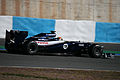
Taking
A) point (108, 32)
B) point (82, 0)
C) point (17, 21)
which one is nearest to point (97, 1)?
point (82, 0)

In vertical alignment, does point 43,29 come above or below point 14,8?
below

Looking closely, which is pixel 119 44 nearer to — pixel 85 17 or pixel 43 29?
pixel 85 17

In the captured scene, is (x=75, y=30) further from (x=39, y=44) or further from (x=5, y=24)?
(x=39, y=44)

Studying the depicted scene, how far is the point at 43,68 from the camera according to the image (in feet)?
24.6

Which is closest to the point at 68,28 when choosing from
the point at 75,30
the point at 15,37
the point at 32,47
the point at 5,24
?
the point at 75,30

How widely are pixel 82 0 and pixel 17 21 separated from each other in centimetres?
453

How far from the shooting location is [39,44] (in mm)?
10219

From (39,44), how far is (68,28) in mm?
4206

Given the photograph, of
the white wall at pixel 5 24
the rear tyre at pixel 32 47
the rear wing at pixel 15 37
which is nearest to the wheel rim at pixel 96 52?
the rear tyre at pixel 32 47

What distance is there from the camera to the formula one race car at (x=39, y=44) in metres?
10.1

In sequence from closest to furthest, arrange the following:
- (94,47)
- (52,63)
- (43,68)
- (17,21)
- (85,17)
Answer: (43,68), (52,63), (94,47), (17,21), (85,17)

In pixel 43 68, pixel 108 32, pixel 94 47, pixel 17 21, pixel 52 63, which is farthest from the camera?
pixel 108 32

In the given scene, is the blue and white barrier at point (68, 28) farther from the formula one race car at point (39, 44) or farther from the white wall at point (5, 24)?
the formula one race car at point (39, 44)

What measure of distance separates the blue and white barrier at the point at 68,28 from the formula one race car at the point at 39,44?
3.14 meters
